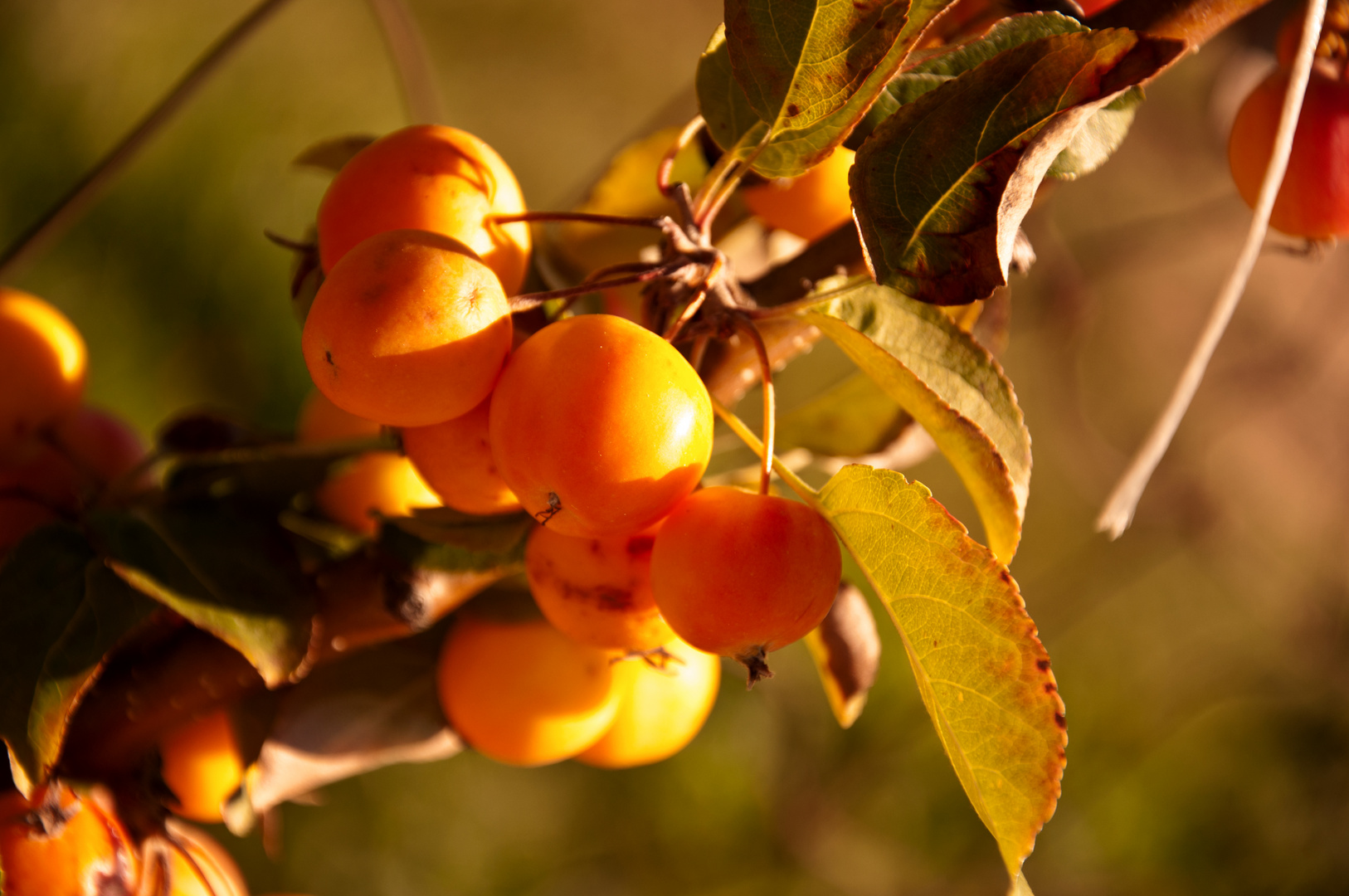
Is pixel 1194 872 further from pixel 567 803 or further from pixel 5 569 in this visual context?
pixel 5 569

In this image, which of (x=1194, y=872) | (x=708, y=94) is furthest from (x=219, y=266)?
(x=1194, y=872)

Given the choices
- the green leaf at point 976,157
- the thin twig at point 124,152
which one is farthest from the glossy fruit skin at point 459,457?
the thin twig at point 124,152

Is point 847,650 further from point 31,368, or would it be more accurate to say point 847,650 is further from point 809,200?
point 31,368

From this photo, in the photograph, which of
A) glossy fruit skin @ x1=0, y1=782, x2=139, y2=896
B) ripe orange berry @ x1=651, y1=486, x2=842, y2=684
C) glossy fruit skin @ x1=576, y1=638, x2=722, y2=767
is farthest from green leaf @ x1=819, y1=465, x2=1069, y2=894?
glossy fruit skin @ x1=0, y1=782, x2=139, y2=896

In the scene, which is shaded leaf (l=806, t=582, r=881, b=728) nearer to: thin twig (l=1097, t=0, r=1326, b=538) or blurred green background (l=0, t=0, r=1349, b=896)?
thin twig (l=1097, t=0, r=1326, b=538)

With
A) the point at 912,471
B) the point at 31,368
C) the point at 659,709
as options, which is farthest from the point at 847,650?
the point at 912,471

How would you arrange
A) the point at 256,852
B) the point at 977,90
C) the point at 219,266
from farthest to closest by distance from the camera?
the point at 219,266 < the point at 256,852 < the point at 977,90

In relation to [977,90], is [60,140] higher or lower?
lower
